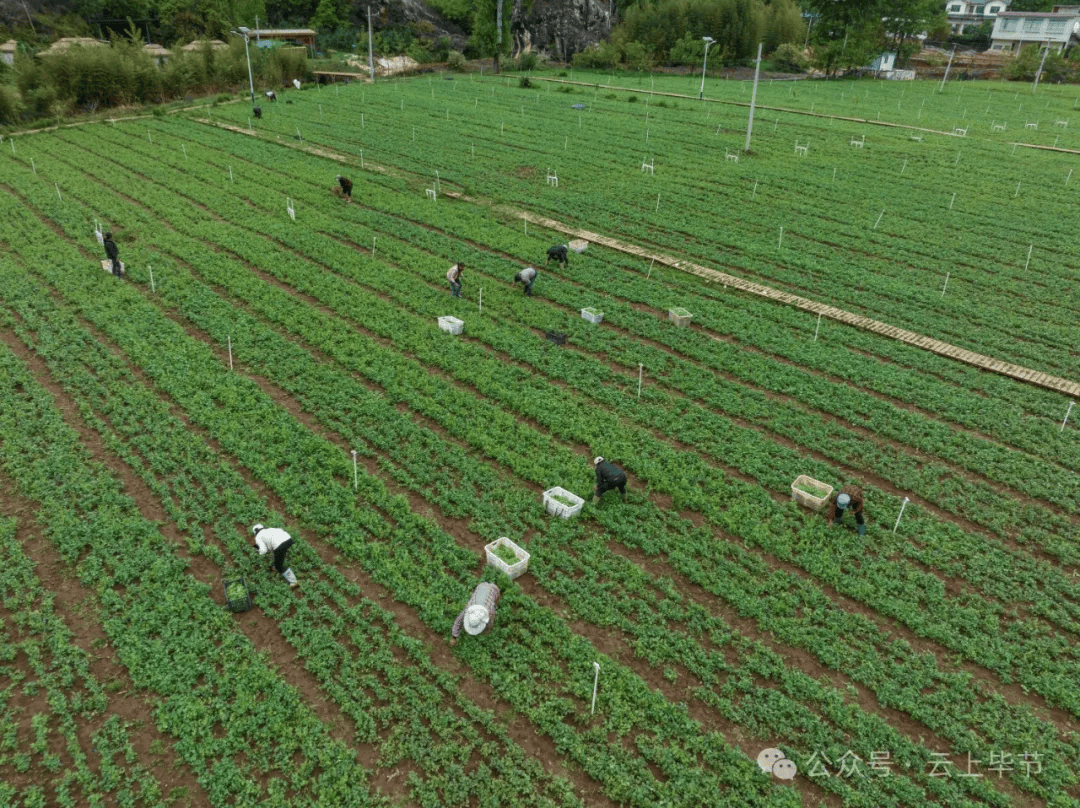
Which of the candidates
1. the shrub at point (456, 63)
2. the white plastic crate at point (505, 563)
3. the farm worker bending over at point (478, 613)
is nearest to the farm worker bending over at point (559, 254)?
the white plastic crate at point (505, 563)

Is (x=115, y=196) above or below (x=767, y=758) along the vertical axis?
above

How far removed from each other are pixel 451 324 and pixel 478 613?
31.0 ft

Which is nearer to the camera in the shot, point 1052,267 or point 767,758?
point 767,758

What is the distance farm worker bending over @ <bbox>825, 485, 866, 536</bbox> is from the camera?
36.6 feet

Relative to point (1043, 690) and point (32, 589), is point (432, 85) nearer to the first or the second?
point (32, 589)

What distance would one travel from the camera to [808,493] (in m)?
11.9

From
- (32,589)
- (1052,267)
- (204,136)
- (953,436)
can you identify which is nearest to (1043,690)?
(953,436)

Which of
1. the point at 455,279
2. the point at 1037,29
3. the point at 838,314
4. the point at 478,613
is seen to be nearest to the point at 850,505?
the point at 478,613

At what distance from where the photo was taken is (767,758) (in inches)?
314

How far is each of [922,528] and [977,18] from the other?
446ft

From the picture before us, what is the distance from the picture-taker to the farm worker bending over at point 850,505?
1114 cm

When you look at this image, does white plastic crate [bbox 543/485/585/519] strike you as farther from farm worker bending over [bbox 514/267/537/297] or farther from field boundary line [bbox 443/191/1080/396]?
field boundary line [bbox 443/191/1080/396]

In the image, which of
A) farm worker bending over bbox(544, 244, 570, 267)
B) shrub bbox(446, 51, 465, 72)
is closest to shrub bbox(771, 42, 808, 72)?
shrub bbox(446, 51, 465, 72)

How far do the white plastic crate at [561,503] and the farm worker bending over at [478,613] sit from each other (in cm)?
233
